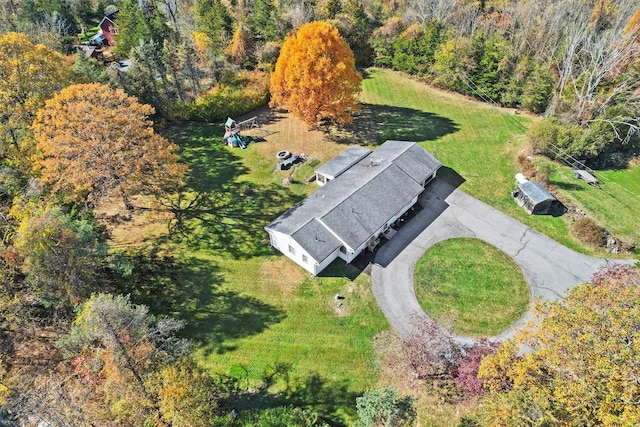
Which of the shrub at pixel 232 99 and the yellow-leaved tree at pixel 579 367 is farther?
the shrub at pixel 232 99

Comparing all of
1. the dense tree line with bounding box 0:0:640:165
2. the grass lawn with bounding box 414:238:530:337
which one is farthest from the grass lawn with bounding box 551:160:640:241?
the grass lawn with bounding box 414:238:530:337

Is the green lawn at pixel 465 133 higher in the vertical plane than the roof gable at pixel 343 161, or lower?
lower

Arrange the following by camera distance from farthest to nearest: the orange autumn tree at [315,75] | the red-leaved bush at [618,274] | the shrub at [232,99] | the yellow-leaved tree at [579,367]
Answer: the shrub at [232,99] < the orange autumn tree at [315,75] < the red-leaved bush at [618,274] < the yellow-leaved tree at [579,367]

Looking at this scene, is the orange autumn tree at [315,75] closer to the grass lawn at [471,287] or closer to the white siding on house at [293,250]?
the white siding on house at [293,250]

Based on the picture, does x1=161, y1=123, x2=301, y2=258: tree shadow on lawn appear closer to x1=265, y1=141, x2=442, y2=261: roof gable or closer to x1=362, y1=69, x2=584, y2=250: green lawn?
x1=265, y1=141, x2=442, y2=261: roof gable

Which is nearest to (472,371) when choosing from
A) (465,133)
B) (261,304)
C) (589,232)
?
(261,304)

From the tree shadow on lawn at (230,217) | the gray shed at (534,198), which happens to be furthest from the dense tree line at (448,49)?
the tree shadow on lawn at (230,217)

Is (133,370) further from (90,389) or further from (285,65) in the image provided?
(285,65)
